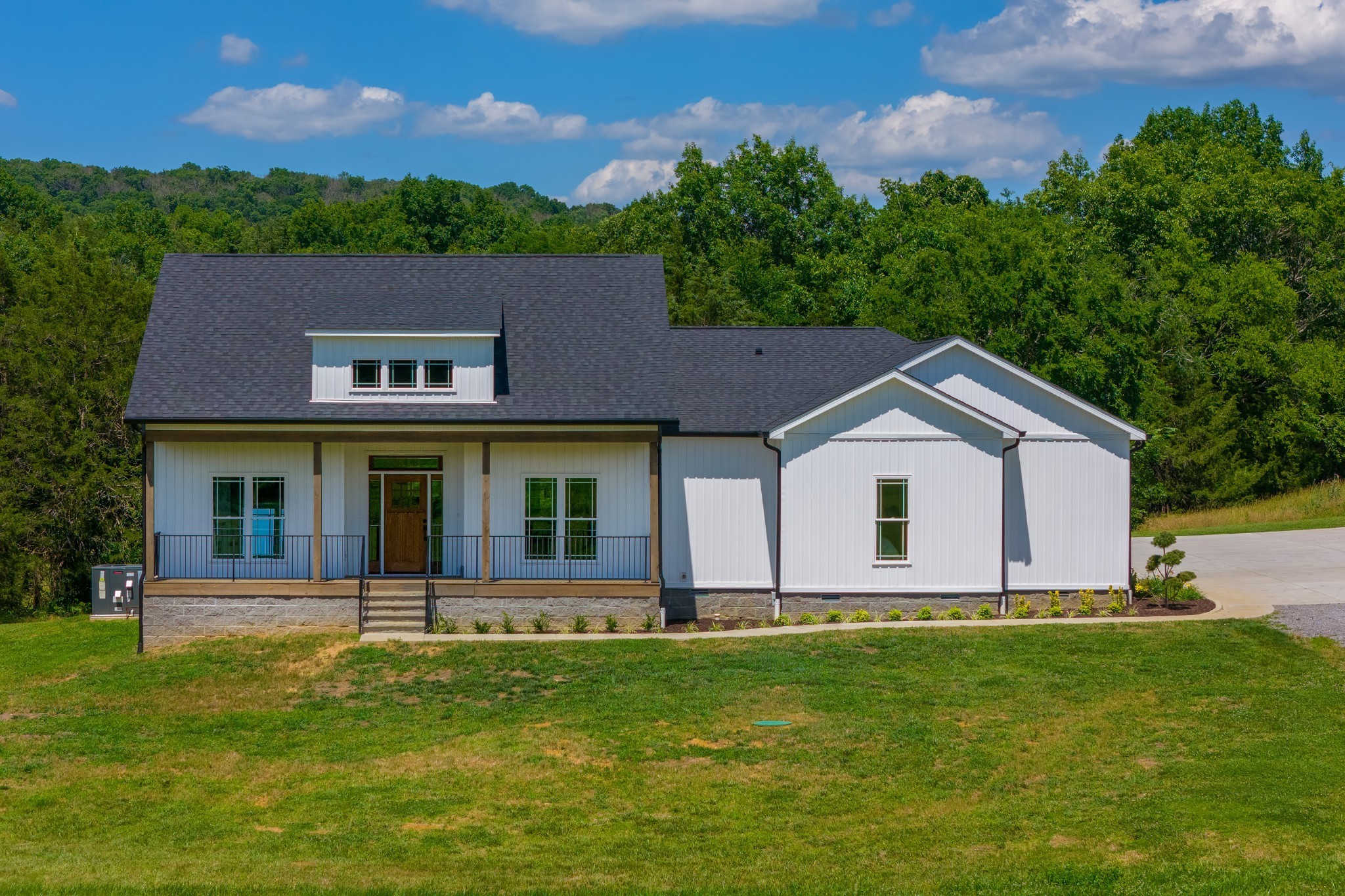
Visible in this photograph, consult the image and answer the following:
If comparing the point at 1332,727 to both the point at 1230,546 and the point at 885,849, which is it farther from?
the point at 1230,546

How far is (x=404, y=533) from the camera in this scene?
1087 inches

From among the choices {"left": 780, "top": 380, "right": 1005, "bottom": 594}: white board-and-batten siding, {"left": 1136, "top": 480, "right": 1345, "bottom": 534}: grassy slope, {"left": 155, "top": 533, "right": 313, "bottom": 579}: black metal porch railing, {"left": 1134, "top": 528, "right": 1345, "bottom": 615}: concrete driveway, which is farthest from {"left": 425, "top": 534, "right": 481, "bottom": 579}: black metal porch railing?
{"left": 1136, "top": 480, "right": 1345, "bottom": 534}: grassy slope

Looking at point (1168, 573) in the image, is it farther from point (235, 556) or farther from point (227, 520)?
point (227, 520)

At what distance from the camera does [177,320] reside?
28250 mm

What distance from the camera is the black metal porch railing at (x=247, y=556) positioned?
1052 inches

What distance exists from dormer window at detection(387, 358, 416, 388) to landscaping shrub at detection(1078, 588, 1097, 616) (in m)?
13.7

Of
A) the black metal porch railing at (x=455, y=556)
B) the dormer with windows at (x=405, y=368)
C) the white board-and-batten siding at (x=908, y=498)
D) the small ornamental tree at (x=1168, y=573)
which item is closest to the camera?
the white board-and-batten siding at (x=908, y=498)

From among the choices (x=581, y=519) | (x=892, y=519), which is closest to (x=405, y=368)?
(x=581, y=519)

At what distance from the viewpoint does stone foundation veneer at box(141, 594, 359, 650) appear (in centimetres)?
2584

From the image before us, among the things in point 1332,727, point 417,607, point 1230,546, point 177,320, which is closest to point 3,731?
point 417,607

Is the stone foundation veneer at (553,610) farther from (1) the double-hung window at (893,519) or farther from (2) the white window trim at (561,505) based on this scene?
(1) the double-hung window at (893,519)

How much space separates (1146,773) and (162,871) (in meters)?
11.3

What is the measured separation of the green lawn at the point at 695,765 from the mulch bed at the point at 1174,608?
1396mm

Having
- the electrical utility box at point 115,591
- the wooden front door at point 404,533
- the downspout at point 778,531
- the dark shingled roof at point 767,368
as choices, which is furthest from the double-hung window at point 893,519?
the electrical utility box at point 115,591
